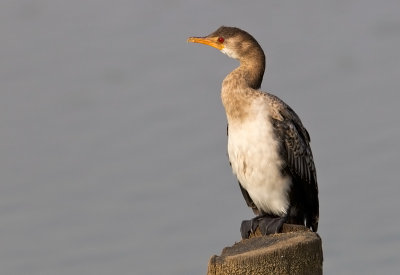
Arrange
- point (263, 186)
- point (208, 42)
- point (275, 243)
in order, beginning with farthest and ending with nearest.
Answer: point (208, 42)
point (263, 186)
point (275, 243)

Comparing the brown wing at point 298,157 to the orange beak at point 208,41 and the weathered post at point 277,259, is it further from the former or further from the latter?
the weathered post at point 277,259

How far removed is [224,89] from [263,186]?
82 centimetres

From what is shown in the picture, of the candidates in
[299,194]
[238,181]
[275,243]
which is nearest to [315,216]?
[299,194]

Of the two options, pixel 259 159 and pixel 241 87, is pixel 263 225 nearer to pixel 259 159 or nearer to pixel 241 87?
pixel 259 159

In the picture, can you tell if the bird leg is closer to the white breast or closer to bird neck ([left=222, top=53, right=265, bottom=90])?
the white breast

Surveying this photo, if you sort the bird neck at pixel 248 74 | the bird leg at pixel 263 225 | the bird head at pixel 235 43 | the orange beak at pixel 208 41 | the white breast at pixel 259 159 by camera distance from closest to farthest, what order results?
the bird leg at pixel 263 225 → the white breast at pixel 259 159 → the bird neck at pixel 248 74 → the bird head at pixel 235 43 → the orange beak at pixel 208 41

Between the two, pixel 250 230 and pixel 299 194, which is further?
pixel 299 194

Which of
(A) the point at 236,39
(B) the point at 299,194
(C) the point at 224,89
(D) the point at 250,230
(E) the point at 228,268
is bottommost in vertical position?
(E) the point at 228,268

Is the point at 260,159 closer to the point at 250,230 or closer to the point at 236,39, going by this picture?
the point at 250,230

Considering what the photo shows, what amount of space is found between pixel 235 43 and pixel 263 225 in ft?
5.21

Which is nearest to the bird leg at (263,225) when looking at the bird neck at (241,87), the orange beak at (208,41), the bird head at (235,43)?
the bird neck at (241,87)

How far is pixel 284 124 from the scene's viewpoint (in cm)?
666

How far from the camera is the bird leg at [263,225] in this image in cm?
615

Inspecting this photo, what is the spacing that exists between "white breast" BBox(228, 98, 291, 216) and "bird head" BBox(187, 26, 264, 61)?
51 centimetres
